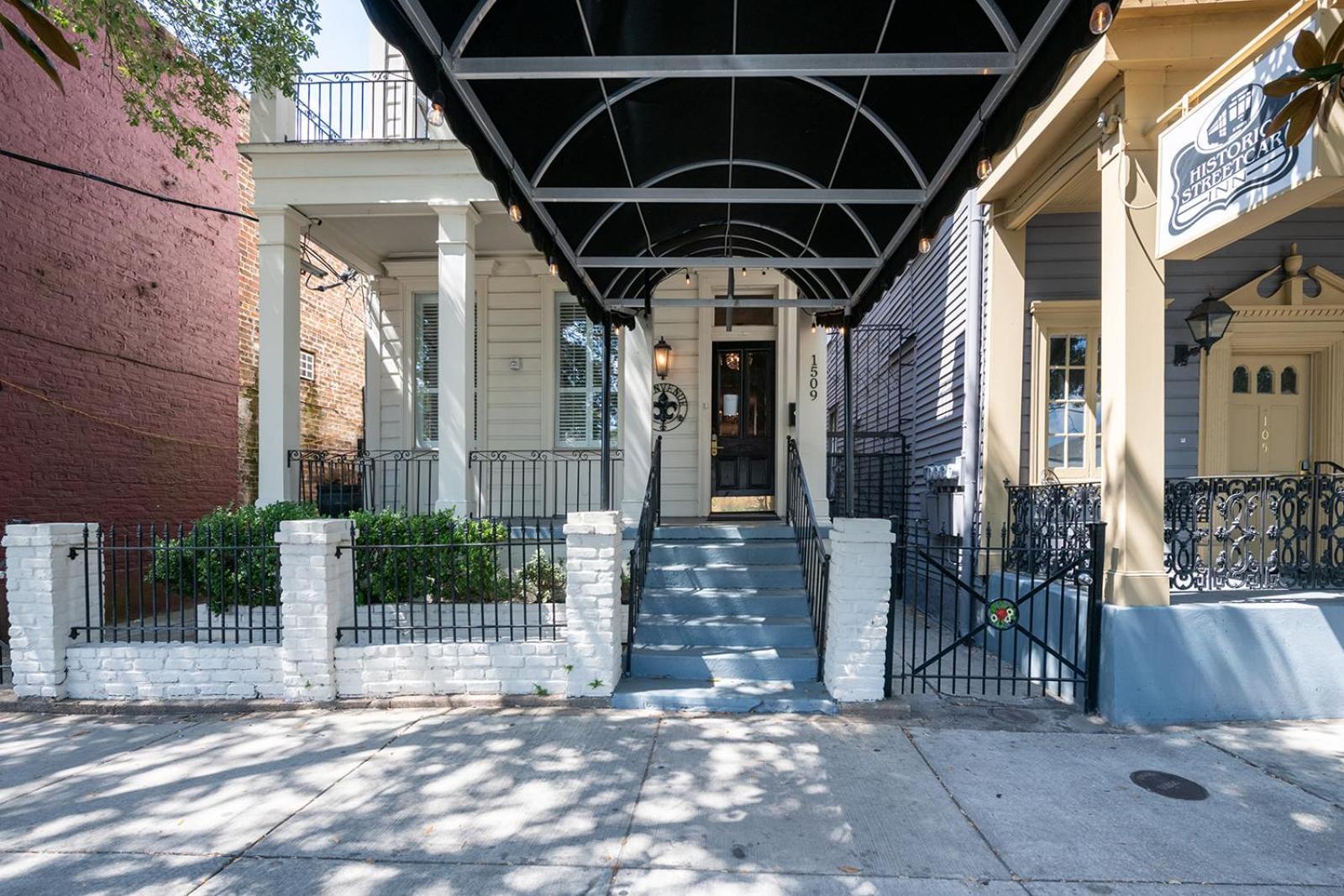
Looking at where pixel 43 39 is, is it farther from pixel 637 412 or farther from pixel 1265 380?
pixel 1265 380

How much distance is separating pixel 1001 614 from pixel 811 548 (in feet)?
5.24

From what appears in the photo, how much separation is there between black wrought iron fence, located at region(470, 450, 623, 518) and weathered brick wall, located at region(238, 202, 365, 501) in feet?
10.1

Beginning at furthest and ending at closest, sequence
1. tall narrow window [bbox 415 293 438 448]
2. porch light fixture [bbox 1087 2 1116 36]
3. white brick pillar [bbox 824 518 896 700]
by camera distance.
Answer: tall narrow window [bbox 415 293 438 448], white brick pillar [bbox 824 518 896 700], porch light fixture [bbox 1087 2 1116 36]

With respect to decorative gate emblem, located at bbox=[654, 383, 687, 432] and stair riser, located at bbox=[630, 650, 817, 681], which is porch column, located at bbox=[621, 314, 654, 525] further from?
stair riser, located at bbox=[630, 650, 817, 681]

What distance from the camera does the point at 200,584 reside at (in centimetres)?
693

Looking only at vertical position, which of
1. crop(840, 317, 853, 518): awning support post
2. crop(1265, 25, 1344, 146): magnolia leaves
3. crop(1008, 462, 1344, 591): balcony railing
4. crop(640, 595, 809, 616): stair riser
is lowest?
crop(640, 595, 809, 616): stair riser

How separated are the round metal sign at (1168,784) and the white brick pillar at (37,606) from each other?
747 cm

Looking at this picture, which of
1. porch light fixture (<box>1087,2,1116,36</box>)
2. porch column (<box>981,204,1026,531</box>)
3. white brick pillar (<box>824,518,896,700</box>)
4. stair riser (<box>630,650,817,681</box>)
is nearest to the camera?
porch light fixture (<box>1087,2,1116,36</box>)

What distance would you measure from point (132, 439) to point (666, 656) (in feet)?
27.0

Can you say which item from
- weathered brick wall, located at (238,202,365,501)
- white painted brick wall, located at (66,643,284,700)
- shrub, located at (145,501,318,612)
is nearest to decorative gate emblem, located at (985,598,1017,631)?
white painted brick wall, located at (66,643,284,700)

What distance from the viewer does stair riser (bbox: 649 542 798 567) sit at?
6703 mm

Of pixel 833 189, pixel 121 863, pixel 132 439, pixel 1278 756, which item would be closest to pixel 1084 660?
pixel 1278 756

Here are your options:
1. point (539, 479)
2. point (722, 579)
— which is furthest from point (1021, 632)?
point (539, 479)

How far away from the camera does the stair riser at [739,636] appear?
226 inches
